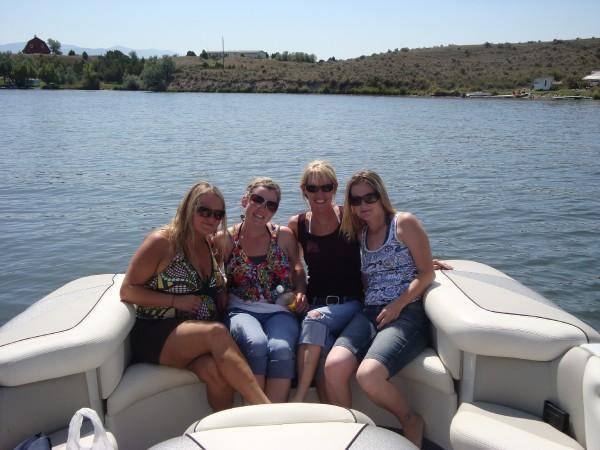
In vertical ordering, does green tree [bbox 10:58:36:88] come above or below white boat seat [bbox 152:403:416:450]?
above

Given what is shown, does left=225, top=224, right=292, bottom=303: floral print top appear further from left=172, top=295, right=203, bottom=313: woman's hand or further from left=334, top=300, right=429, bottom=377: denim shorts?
left=334, top=300, right=429, bottom=377: denim shorts

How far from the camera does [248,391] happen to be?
3.11 metres

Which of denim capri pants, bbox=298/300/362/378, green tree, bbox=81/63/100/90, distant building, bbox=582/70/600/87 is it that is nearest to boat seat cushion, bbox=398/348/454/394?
denim capri pants, bbox=298/300/362/378

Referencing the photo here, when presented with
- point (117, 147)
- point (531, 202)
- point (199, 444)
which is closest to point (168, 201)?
point (531, 202)

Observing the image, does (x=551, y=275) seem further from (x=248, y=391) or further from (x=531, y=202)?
(x=248, y=391)

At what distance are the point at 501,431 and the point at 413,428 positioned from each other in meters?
0.68

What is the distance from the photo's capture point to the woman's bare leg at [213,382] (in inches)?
127

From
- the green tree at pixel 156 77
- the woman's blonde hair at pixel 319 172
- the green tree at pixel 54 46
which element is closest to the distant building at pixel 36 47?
the green tree at pixel 54 46

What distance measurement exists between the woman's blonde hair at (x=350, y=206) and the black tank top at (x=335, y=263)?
7 centimetres

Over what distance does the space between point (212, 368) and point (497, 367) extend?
4.65 ft

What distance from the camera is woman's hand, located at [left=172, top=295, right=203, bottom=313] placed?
3.40 meters

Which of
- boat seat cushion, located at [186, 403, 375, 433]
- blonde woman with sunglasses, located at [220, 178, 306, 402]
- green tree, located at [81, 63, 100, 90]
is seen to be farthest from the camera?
green tree, located at [81, 63, 100, 90]

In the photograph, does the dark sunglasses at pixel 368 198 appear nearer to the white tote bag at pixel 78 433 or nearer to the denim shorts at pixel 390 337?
the denim shorts at pixel 390 337

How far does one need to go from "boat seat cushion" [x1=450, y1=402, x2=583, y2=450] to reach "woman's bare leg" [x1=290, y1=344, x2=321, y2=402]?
32.3 inches
